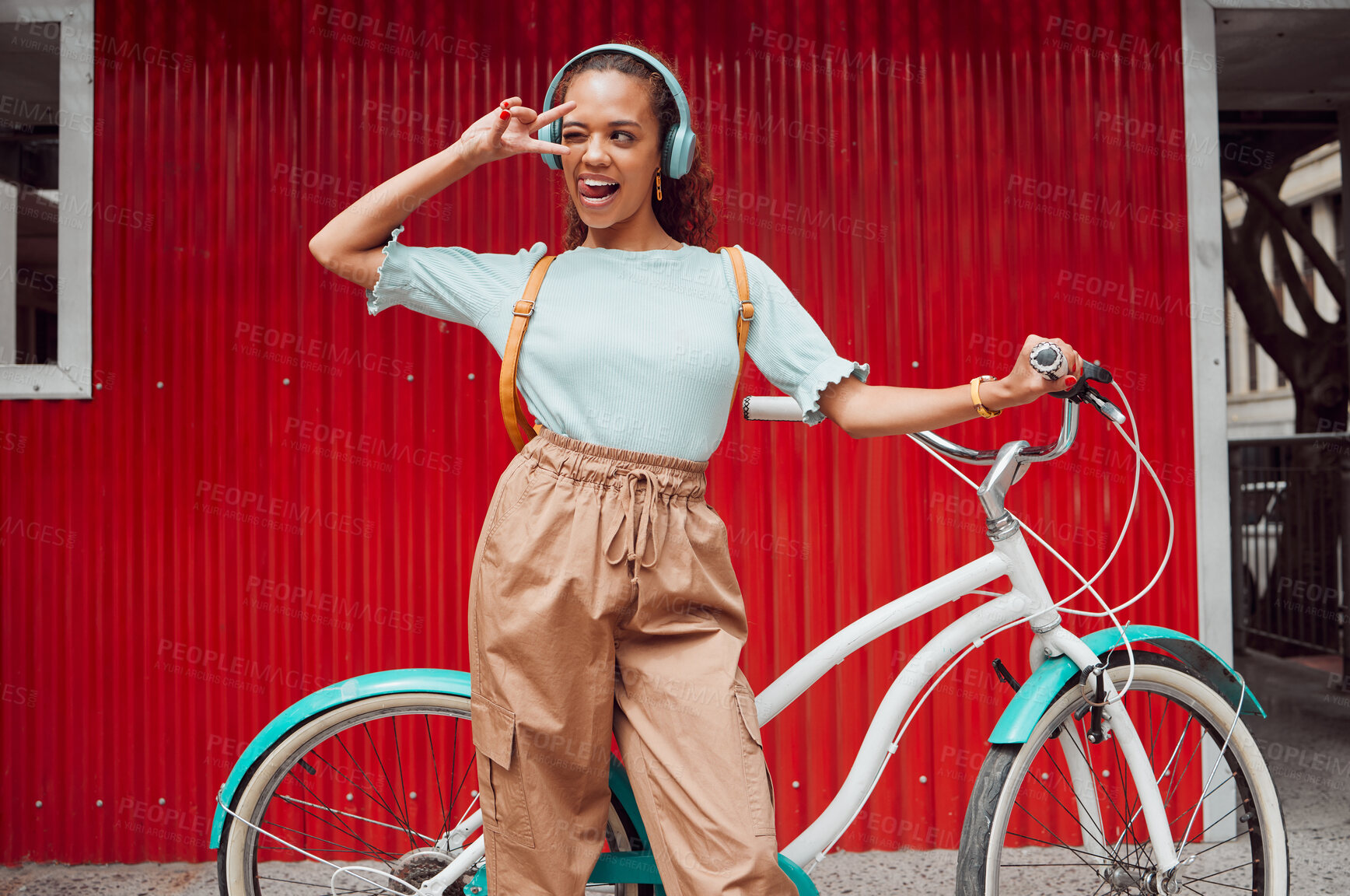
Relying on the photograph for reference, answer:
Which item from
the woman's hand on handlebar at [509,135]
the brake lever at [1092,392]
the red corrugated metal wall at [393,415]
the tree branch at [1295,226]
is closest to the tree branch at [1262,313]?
the tree branch at [1295,226]

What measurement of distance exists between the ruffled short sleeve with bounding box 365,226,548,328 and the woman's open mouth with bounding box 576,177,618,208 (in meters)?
0.12

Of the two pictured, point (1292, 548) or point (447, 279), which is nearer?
point (447, 279)

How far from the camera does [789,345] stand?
1.62 metres

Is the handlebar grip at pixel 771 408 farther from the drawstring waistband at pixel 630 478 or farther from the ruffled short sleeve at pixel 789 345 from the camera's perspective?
the drawstring waistband at pixel 630 478

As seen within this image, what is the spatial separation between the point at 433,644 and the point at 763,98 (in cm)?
211

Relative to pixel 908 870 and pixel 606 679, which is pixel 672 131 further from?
pixel 908 870

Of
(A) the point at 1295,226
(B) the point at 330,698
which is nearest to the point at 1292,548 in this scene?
(A) the point at 1295,226

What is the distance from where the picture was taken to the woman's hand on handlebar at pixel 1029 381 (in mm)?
1430

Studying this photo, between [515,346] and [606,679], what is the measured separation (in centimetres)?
58

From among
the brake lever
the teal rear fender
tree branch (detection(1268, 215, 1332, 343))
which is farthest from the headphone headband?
tree branch (detection(1268, 215, 1332, 343))

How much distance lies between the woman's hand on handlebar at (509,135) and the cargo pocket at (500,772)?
3.03ft

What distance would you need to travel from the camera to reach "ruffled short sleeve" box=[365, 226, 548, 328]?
160 centimetres

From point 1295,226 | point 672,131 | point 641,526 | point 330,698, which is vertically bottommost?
point 330,698

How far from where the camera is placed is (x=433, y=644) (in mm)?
3018
